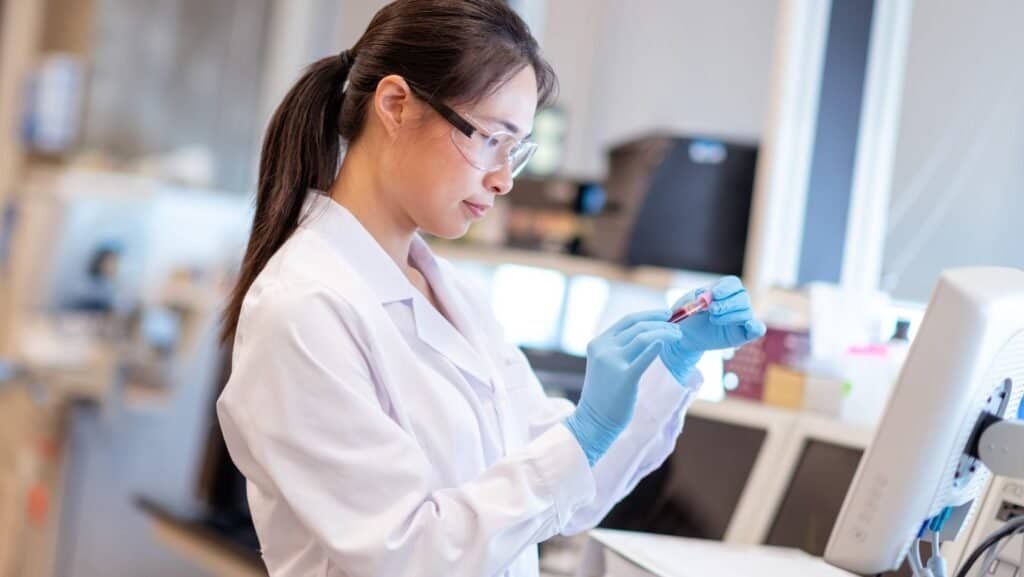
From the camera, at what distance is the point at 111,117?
4273mm

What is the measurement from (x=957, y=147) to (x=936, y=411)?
1104 millimetres

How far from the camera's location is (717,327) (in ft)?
4.42

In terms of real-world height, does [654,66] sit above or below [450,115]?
below

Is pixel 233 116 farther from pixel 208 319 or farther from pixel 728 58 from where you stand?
pixel 728 58

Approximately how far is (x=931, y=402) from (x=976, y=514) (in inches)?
14.8

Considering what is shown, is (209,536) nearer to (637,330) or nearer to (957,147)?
(637,330)

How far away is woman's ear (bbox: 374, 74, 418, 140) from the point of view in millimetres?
1308

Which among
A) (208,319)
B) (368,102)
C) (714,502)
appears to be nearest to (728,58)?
(714,502)

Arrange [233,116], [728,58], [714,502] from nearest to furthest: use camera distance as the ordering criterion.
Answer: [714,502] < [728,58] < [233,116]

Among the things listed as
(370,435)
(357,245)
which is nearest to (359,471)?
(370,435)

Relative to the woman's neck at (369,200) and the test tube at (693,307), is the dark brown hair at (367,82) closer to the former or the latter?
the woman's neck at (369,200)

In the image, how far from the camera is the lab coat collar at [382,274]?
1343mm

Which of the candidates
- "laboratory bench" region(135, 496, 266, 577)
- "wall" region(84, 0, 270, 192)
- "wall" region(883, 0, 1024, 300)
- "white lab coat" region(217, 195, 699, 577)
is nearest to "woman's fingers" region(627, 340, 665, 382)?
"white lab coat" region(217, 195, 699, 577)

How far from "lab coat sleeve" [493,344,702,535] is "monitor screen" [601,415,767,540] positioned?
26 centimetres
